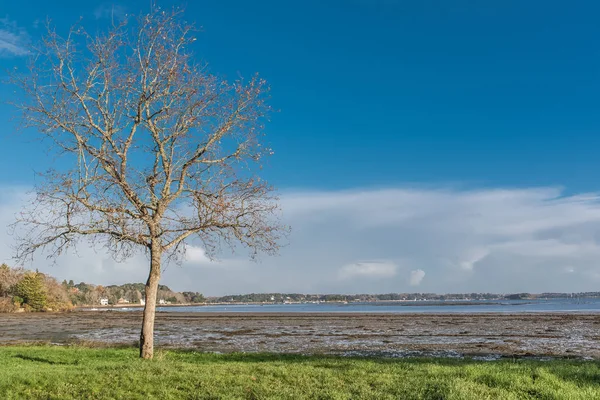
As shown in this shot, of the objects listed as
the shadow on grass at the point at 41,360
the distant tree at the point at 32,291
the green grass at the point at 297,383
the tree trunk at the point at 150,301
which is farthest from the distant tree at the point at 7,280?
the green grass at the point at 297,383

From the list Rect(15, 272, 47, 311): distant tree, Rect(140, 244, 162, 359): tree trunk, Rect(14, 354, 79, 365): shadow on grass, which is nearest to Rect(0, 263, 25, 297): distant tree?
Rect(15, 272, 47, 311): distant tree

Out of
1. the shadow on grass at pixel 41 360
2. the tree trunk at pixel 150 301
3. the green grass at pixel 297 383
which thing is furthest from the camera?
the shadow on grass at pixel 41 360

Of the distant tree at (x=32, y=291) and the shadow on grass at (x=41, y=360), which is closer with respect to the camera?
the shadow on grass at (x=41, y=360)

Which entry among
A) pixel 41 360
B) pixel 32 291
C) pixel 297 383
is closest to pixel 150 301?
pixel 41 360

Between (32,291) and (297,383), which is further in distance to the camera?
(32,291)

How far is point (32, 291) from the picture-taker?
410ft

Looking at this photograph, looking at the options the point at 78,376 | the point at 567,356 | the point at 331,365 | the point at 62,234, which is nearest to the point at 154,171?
the point at 62,234

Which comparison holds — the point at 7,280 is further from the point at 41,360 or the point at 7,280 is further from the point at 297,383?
the point at 297,383

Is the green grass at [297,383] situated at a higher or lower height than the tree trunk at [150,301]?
lower

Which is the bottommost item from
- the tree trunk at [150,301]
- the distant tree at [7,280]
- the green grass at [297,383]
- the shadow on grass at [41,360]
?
the shadow on grass at [41,360]

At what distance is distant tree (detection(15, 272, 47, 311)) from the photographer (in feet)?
407

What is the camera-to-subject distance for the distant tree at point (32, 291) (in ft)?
407

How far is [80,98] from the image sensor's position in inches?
731

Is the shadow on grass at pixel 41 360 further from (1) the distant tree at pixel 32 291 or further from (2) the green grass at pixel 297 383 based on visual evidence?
(1) the distant tree at pixel 32 291
